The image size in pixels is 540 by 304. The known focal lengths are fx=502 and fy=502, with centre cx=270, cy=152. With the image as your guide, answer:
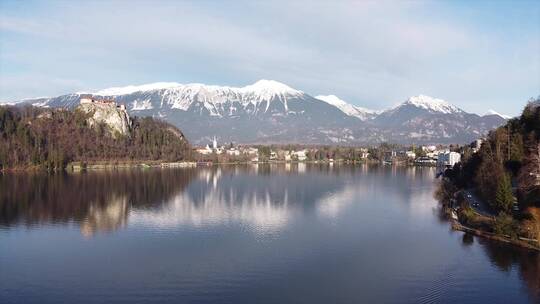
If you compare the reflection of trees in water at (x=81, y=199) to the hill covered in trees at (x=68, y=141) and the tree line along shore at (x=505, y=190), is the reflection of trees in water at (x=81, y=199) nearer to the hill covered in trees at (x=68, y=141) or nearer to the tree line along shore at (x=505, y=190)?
the hill covered in trees at (x=68, y=141)

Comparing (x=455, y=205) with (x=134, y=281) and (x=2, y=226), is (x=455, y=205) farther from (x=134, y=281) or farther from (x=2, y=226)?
(x=2, y=226)

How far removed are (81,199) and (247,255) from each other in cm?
1732

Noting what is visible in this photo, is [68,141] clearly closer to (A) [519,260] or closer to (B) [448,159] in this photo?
(B) [448,159]

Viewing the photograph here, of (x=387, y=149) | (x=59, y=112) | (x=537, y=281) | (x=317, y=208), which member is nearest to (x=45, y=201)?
(x=317, y=208)

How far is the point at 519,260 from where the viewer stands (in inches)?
615

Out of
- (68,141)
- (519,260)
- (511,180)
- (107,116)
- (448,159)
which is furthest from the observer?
(107,116)

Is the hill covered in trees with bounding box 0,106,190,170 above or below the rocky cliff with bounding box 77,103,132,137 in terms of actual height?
below

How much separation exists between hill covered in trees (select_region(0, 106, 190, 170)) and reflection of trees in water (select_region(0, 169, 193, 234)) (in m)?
12.2

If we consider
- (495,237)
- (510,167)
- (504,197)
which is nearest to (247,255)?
(495,237)

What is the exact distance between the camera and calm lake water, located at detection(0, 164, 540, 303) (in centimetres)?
1282

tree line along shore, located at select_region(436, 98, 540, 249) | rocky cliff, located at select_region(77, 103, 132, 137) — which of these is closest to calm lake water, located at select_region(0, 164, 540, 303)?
tree line along shore, located at select_region(436, 98, 540, 249)

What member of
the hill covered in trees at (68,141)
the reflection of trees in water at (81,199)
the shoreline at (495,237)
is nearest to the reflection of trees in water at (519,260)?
the shoreline at (495,237)

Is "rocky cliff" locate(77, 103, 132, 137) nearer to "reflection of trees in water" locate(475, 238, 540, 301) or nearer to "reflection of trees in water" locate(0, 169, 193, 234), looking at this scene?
"reflection of trees in water" locate(0, 169, 193, 234)

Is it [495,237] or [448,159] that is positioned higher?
[448,159]
